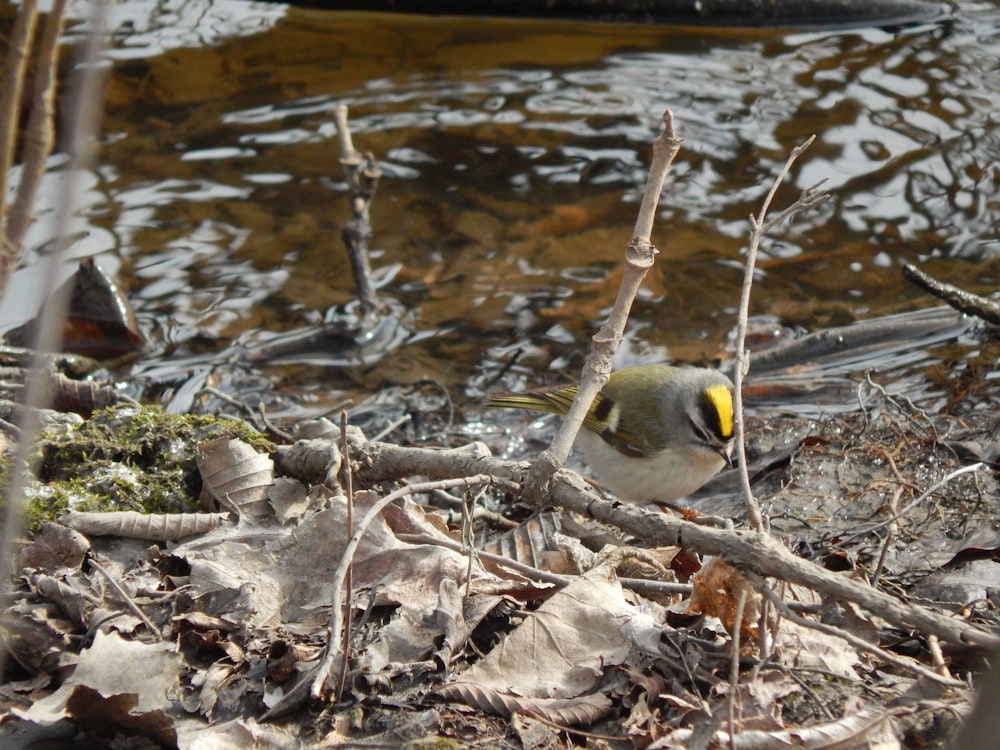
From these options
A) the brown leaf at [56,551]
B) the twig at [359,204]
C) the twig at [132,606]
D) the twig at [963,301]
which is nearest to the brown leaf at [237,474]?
the brown leaf at [56,551]

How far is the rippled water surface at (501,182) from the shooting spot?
7031 millimetres

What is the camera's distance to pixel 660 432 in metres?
5.07

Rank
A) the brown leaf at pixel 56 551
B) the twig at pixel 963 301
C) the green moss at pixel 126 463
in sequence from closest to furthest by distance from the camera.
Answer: the brown leaf at pixel 56 551 → the green moss at pixel 126 463 → the twig at pixel 963 301

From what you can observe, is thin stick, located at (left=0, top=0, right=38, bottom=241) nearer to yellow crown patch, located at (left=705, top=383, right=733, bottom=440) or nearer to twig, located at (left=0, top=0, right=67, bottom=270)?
twig, located at (left=0, top=0, right=67, bottom=270)

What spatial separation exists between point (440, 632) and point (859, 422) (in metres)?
3.25

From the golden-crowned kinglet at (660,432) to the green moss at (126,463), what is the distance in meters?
1.89

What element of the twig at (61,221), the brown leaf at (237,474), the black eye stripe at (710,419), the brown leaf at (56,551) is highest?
the twig at (61,221)

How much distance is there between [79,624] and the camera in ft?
10.2

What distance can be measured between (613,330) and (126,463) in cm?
208

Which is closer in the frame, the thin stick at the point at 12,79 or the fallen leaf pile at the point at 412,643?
the thin stick at the point at 12,79

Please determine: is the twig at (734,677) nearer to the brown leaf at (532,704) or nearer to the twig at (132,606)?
the brown leaf at (532,704)

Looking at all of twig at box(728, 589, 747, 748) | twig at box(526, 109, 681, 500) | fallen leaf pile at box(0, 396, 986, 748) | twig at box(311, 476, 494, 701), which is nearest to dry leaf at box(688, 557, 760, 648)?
fallen leaf pile at box(0, 396, 986, 748)

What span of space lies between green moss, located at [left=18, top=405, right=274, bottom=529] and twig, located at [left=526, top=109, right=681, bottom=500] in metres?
1.44

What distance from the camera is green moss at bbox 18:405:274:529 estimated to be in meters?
3.71
